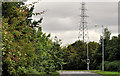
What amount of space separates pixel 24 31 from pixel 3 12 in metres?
1.48

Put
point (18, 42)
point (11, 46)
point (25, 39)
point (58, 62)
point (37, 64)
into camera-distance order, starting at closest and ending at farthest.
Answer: point (11, 46), point (18, 42), point (25, 39), point (37, 64), point (58, 62)

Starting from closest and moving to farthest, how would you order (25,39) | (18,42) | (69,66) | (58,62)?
(18,42)
(25,39)
(58,62)
(69,66)

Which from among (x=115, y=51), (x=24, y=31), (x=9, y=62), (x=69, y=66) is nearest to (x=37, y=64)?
(x=24, y=31)

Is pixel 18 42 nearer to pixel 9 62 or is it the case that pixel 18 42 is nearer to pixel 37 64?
pixel 9 62

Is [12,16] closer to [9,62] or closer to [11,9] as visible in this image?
[11,9]

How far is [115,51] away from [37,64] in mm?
41002

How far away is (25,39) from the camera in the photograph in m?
14.9

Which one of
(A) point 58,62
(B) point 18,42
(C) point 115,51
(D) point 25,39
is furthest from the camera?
(C) point 115,51

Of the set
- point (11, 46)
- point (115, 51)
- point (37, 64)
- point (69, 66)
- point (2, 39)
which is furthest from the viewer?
point (69, 66)

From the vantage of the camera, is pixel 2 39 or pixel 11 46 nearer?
pixel 2 39

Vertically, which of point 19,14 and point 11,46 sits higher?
point 19,14

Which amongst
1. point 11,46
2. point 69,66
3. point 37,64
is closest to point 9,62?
point 11,46

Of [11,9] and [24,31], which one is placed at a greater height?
[11,9]

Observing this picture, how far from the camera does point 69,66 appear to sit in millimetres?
82812
